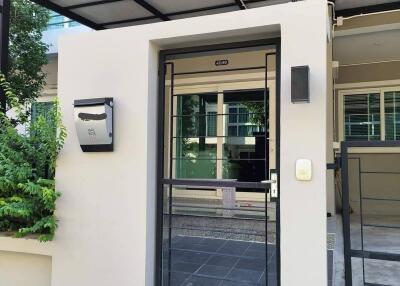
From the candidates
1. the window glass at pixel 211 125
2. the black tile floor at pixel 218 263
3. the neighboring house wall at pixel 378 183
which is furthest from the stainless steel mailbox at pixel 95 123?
the neighboring house wall at pixel 378 183

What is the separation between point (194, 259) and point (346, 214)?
2.22 metres

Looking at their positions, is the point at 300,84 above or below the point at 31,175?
above

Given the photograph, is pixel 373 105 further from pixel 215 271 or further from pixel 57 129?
pixel 57 129

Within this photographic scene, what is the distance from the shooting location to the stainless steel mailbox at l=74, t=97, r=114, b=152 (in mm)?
3094

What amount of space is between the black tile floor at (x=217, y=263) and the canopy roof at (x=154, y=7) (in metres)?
3.91

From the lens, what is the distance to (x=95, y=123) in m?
3.12

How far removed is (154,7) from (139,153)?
14.1 ft

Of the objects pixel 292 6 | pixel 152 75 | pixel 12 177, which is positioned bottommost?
pixel 12 177

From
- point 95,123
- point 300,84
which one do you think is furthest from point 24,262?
point 300,84

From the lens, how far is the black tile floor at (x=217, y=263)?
12.3 ft

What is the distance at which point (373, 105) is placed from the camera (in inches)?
314

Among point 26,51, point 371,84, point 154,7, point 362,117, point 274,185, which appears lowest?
point 274,185

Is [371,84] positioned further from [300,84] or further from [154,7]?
[300,84]

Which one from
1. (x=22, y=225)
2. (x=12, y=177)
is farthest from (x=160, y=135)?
(x=22, y=225)
